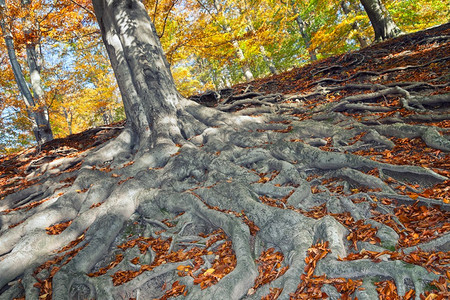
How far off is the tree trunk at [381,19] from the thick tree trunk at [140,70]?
1021 centimetres

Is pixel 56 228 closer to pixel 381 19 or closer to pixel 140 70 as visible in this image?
pixel 140 70

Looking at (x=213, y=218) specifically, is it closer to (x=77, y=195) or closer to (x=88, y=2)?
(x=77, y=195)

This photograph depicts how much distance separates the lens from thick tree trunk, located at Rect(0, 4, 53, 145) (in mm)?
10930

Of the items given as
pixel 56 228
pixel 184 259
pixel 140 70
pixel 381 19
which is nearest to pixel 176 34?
pixel 140 70

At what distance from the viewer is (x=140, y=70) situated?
20.5ft

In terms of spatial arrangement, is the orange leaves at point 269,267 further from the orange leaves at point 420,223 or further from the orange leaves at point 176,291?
the orange leaves at point 420,223

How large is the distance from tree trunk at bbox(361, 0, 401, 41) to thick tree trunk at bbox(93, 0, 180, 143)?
33.5 feet

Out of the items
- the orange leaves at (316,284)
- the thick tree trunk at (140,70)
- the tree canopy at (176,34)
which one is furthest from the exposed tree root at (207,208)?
the tree canopy at (176,34)

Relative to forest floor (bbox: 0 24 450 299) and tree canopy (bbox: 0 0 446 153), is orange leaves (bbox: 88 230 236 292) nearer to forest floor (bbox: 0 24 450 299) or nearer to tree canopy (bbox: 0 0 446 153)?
forest floor (bbox: 0 24 450 299)

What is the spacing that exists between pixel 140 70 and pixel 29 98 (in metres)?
8.90

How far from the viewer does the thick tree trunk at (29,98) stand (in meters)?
10.9

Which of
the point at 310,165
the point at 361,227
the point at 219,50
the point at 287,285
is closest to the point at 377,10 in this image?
the point at 219,50

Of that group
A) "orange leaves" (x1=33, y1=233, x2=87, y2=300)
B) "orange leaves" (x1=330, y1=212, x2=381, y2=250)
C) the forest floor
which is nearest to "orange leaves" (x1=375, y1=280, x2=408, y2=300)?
the forest floor

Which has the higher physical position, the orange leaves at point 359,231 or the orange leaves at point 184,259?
the orange leaves at point 184,259
